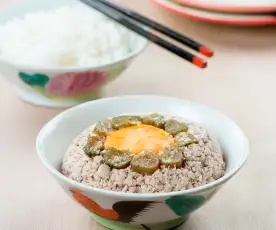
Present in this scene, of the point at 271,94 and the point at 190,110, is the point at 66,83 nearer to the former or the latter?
the point at 190,110

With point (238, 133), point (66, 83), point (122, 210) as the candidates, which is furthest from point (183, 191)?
point (66, 83)

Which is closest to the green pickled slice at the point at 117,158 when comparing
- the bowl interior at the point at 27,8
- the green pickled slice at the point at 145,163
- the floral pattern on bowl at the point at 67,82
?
the green pickled slice at the point at 145,163

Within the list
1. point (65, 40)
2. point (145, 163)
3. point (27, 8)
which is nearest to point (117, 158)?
point (145, 163)

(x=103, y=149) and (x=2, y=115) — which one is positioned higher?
(x=103, y=149)

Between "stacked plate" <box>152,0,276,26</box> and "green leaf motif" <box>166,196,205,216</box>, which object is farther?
"stacked plate" <box>152,0,276,26</box>

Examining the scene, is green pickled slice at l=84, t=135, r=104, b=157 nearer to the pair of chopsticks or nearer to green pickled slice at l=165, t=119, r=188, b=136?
green pickled slice at l=165, t=119, r=188, b=136

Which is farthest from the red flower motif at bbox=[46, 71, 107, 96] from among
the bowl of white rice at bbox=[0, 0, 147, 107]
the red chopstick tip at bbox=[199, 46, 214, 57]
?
the red chopstick tip at bbox=[199, 46, 214, 57]
